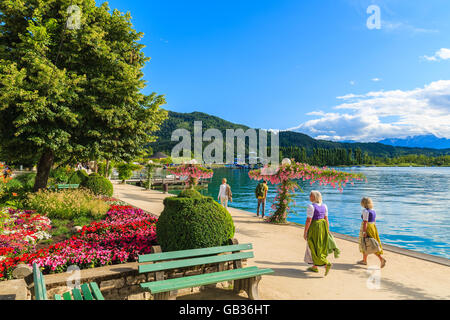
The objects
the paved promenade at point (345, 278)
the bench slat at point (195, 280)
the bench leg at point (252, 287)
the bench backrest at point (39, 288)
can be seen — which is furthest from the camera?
the paved promenade at point (345, 278)

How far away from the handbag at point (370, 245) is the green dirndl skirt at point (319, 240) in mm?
948

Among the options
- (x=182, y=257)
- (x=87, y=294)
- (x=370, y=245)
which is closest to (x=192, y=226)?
(x=182, y=257)

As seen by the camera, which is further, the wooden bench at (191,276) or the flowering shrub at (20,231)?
the flowering shrub at (20,231)

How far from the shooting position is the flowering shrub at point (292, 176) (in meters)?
10.2

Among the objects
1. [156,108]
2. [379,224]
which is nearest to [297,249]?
[156,108]

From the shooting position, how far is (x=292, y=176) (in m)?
11.3

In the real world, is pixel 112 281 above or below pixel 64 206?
below

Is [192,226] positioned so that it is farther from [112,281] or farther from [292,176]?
[292,176]

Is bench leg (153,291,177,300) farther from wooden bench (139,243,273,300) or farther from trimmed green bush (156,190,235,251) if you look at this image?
trimmed green bush (156,190,235,251)

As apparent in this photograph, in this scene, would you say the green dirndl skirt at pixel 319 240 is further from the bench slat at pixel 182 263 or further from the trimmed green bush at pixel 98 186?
the trimmed green bush at pixel 98 186

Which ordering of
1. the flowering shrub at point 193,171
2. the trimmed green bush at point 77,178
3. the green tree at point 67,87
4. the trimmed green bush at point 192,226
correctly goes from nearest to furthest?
the trimmed green bush at point 192,226, the green tree at point 67,87, the flowering shrub at point 193,171, the trimmed green bush at point 77,178

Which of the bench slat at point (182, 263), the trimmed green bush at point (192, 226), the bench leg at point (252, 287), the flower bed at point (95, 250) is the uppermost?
the trimmed green bush at point (192, 226)

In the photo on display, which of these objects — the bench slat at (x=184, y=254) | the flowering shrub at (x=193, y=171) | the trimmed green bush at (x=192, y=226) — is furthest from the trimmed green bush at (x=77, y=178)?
the bench slat at (x=184, y=254)

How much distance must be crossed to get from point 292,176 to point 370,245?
17.8 ft
